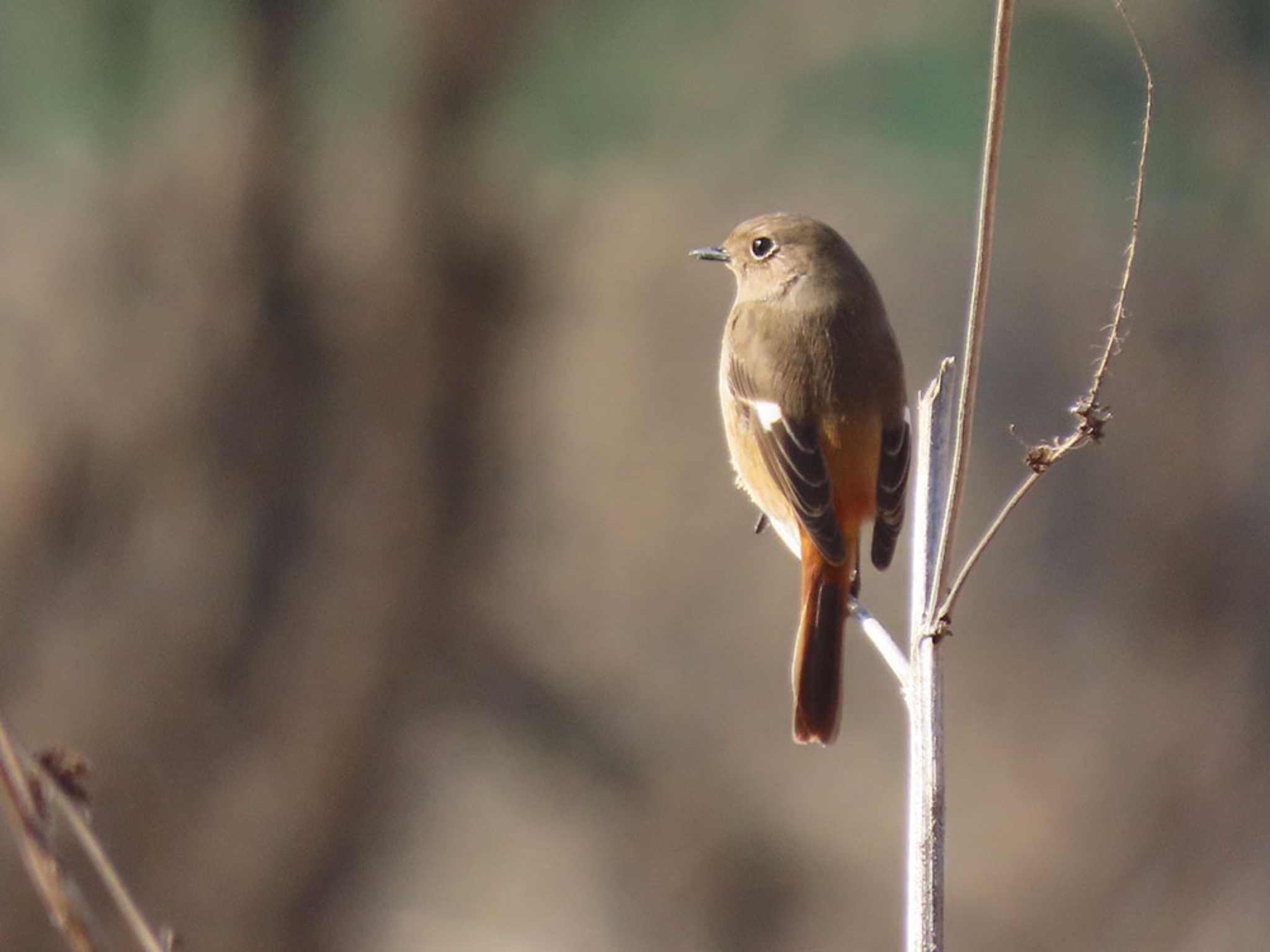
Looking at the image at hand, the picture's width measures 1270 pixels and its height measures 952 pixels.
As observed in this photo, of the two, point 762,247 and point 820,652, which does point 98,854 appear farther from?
point 762,247

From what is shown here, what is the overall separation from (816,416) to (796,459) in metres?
0.12

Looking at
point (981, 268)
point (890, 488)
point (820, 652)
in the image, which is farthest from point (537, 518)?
point (981, 268)

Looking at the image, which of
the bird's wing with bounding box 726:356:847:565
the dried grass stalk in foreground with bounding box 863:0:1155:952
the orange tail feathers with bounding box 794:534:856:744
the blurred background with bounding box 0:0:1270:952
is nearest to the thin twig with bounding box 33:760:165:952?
the dried grass stalk in foreground with bounding box 863:0:1155:952

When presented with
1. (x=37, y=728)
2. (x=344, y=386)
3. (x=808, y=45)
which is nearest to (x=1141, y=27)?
(x=808, y=45)

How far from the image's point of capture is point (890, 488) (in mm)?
3914

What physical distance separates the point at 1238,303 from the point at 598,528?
3.59 m

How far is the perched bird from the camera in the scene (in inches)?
141

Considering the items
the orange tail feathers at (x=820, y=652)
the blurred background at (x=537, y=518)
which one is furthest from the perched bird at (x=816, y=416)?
the blurred background at (x=537, y=518)

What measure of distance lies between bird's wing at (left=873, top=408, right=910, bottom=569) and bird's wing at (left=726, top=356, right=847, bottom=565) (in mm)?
122

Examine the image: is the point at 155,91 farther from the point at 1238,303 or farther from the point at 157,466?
the point at 1238,303

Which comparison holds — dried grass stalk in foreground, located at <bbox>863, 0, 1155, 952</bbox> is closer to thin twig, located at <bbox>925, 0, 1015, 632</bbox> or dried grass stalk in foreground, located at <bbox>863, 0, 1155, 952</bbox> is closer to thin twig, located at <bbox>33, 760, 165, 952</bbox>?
thin twig, located at <bbox>925, 0, 1015, 632</bbox>

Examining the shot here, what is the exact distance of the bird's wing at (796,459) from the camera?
371cm

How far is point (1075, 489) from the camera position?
337 inches

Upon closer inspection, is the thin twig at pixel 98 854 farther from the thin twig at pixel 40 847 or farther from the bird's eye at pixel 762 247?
the bird's eye at pixel 762 247
